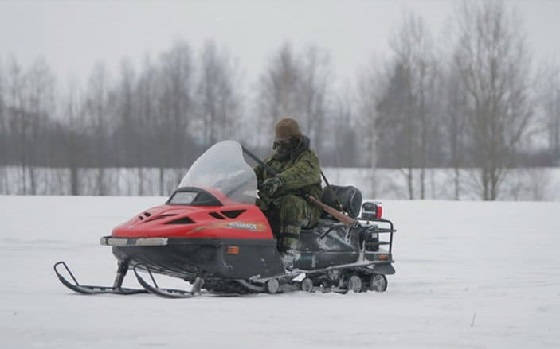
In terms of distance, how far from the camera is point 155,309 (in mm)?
7484

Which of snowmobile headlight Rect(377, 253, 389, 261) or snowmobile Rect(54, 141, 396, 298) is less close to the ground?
snowmobile Rect(54, 141, 396, 298)

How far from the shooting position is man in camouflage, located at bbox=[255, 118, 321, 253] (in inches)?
379

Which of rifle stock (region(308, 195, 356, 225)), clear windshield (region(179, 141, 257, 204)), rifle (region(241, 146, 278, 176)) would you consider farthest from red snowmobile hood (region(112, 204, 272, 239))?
rifle stock (region(308, 195, 356, 225))

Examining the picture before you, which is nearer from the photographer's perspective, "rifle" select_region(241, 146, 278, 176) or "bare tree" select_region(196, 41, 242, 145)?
"rifle" select_region(241, 146, 278, 176)

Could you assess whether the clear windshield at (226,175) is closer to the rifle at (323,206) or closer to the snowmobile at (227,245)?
the snowmobile at (227,245)

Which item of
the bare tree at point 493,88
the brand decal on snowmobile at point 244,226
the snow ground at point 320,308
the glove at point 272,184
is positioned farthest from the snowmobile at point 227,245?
the bare tree at point 493,88

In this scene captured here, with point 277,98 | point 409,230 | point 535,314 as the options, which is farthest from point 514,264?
point 277,98

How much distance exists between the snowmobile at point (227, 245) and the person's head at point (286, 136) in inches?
23.2

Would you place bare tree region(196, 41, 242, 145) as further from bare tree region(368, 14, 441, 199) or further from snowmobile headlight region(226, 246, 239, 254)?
snowmobile headlight region(226, 246, 239, 254)

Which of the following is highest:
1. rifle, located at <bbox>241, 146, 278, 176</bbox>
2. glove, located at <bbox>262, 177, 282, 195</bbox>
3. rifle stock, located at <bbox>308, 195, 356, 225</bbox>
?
rifle, located at <bbox>241, 146, 278, 176</bbox>

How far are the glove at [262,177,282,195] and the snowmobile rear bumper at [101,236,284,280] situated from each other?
546 millimetres

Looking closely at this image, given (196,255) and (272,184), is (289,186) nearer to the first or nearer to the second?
(272,184)

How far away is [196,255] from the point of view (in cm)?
868

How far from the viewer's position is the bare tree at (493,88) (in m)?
42.8
